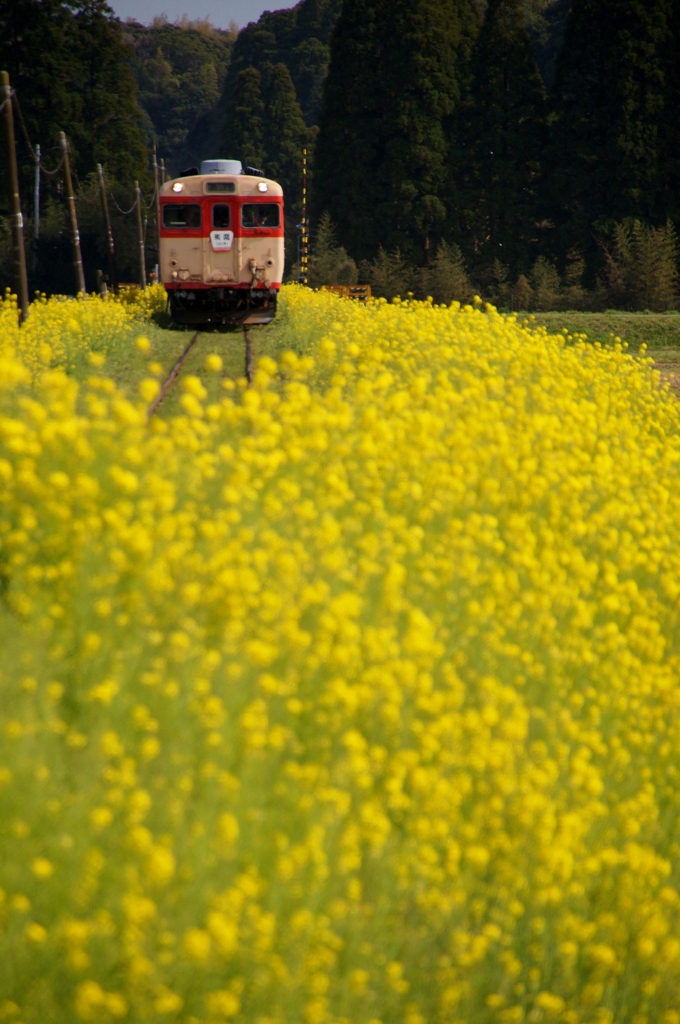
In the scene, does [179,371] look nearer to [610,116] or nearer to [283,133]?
[610,116]

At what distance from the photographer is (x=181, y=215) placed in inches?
776

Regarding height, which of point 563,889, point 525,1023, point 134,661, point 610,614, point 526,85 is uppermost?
point 526,85

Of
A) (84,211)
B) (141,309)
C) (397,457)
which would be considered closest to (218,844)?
(397,457)

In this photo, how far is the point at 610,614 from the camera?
5.12 meters

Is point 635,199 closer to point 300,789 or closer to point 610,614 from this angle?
point 610,614

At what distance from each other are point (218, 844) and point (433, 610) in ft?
5.80

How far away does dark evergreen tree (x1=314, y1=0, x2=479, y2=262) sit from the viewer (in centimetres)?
3956

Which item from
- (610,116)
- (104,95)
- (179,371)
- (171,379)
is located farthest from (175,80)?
(171,379)

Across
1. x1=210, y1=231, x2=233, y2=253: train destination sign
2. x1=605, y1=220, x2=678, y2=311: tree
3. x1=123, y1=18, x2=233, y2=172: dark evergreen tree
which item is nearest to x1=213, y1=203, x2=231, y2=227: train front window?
x1=210, y1=231, x2=233, y2=253: train destination sign

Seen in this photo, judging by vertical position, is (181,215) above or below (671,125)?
below

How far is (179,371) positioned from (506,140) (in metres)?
28.6

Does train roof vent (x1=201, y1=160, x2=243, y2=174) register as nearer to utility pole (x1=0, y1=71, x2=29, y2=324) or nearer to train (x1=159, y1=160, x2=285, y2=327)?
train (x1=159, y1=160, x2=285, y2=327)

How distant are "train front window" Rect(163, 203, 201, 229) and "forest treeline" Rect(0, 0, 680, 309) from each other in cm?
1699

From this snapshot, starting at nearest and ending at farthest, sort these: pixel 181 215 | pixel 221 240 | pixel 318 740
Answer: pixel 318 740 → pixel 221 240 → pixel 181 215
